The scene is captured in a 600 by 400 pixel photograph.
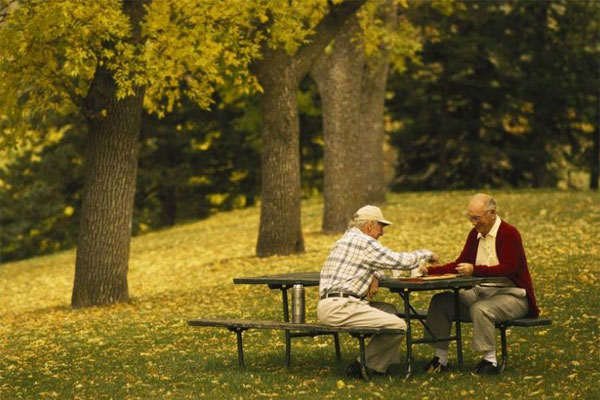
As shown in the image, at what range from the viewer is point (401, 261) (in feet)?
31.1

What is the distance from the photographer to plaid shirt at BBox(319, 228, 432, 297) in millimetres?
9492

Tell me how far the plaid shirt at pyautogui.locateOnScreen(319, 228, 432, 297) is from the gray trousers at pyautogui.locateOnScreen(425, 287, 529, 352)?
683 mm

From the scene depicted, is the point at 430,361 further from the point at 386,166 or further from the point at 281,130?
the point at 386,166

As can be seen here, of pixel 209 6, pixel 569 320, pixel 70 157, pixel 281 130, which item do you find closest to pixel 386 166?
pixel 70 157

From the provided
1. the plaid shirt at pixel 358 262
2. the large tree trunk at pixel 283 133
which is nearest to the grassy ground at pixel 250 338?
the large tree trunk at pixel 283 133

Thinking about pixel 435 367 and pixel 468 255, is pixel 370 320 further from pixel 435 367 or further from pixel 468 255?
pixel 468 255

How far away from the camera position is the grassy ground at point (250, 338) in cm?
→ 947

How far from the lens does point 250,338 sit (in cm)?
1266

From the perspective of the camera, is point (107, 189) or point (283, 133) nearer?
point (107, 189)

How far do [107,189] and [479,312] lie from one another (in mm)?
8746

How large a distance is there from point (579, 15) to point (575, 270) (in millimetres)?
25191

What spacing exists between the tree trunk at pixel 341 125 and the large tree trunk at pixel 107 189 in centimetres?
878

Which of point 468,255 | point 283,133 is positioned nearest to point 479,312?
point 468,255

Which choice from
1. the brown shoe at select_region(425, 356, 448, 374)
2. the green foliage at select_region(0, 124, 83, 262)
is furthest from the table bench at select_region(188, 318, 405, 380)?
the green foliage at select_region(0, 124, 83, 262)
